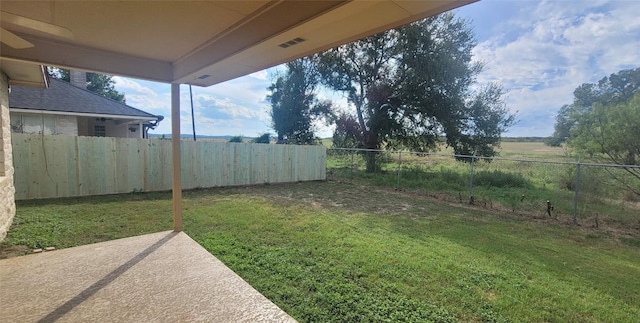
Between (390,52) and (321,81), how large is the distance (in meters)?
3.39

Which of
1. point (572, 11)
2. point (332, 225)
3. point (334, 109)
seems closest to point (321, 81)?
point (334, 109)

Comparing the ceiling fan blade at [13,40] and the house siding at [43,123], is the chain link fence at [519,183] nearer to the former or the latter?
the ceiling fan blade at [13,40]

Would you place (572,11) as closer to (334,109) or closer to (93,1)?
(334,109)

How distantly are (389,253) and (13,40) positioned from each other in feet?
13.2

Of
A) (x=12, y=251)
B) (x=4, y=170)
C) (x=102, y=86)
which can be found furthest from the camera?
(x=102, y=86)

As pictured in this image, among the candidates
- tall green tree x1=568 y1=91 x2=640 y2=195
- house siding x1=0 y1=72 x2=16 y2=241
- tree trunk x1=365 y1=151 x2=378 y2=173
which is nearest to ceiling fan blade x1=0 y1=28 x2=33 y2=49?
house siding x1=0 y1=72 x2=16 y2=241

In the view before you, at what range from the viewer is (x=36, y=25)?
2.14m

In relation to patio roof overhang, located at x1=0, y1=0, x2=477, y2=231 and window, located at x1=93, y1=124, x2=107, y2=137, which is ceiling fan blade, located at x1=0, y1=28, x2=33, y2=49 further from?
window, located at x1=93, y1=124, x2=107, y2=137

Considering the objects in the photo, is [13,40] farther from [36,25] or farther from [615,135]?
[615,135]

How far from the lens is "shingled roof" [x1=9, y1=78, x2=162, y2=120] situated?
7.99m

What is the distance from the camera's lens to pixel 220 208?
536 centimetres

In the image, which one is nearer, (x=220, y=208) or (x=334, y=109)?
(x=220, y=208)

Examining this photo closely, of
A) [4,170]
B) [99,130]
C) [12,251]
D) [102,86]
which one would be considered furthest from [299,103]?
[102,86]

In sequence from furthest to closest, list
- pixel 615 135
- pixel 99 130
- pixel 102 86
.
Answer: pixel 102 86 < pixel 99 130 < pixel 615 135
